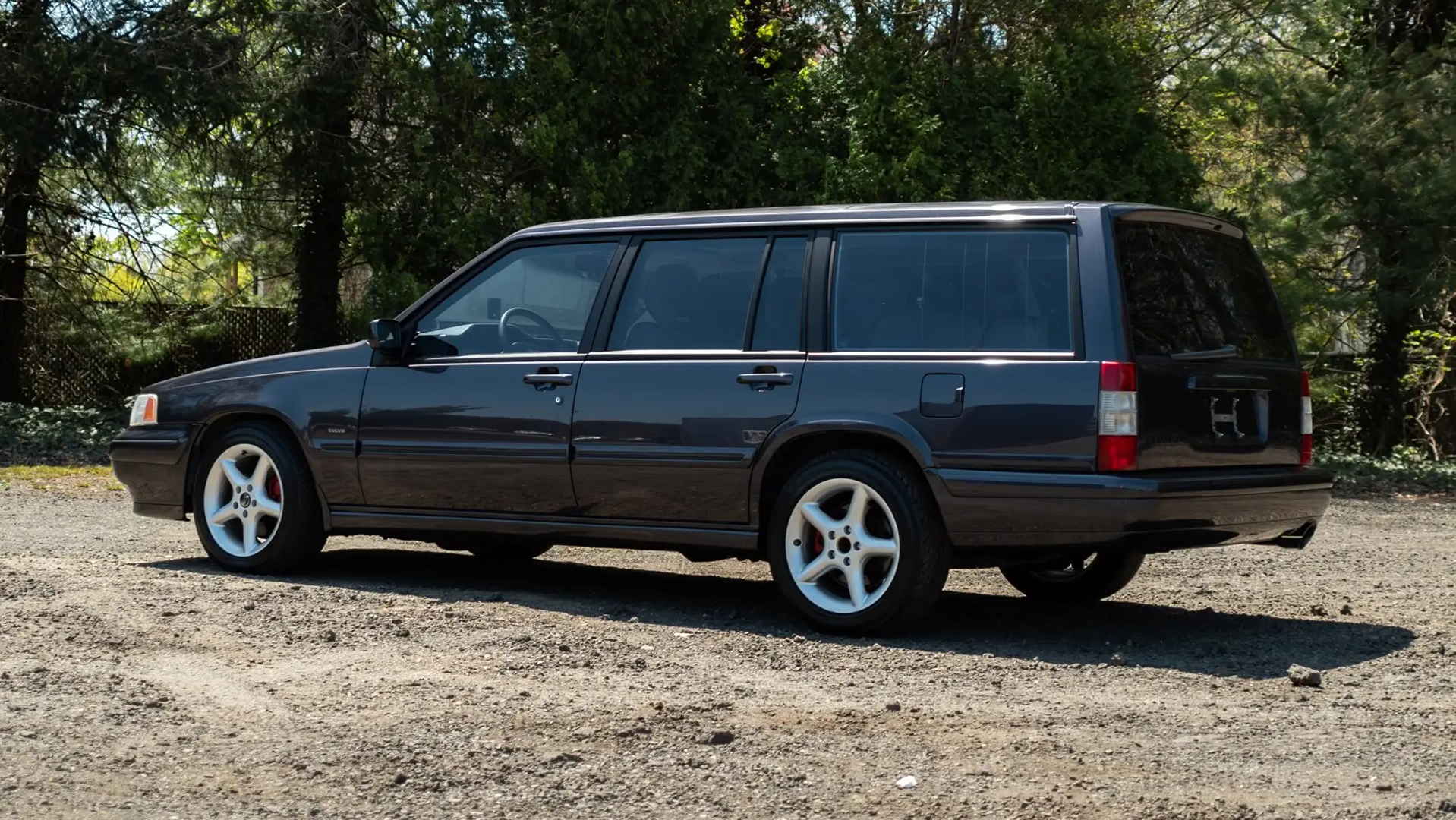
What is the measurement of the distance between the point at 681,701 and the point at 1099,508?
1.83 m

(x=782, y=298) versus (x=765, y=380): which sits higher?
(x=782, y=298)

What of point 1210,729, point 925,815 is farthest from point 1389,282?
point 925,815

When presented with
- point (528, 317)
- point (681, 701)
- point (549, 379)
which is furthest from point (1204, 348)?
point (528, 317)

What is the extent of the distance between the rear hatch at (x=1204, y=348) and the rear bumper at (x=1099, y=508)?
0.13 m

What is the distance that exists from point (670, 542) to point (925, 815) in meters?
3.32

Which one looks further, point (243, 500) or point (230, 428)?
point (230, 428)

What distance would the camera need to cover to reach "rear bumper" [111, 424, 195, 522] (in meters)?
8.62

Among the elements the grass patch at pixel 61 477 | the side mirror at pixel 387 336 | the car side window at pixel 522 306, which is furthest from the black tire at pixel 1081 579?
the grass patch at pixel 61 477

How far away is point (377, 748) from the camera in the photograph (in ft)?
15.5

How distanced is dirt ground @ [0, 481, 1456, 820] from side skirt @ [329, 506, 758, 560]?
28 centimetres

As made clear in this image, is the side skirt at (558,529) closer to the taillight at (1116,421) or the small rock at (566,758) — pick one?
the taillight at (1116,421)

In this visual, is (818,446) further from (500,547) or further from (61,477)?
(61,477)

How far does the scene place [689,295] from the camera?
7500 mm

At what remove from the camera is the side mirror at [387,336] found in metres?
8.05
